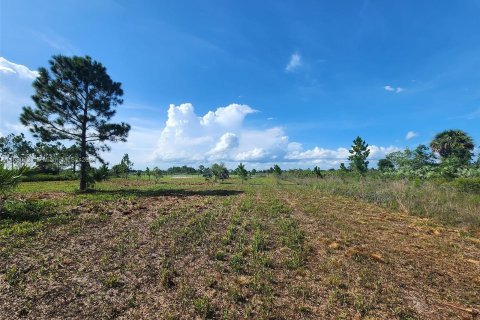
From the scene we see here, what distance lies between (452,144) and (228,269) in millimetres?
43863

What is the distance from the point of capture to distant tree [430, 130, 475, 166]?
1382 inches

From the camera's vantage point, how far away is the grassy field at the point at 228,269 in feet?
11.8

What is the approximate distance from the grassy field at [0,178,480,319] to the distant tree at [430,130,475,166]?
113ft

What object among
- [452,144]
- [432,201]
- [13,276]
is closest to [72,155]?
[13,276]

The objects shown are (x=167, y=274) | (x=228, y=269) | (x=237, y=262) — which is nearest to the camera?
(x=167, y=274)

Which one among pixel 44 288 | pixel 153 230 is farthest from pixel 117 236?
pixel 44 288

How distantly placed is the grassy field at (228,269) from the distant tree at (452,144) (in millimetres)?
34297

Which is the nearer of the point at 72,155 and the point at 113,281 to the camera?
the point at 113,281

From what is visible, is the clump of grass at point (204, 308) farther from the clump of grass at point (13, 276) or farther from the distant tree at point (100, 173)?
the distant tree at point (100, 173)

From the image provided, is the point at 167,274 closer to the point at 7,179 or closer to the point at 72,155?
the point at 7,179

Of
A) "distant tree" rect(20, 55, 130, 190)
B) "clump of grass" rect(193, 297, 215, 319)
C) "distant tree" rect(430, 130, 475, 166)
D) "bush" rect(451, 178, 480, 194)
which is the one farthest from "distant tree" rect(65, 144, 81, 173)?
"distant tree" rect(430, 130, 475, 166)

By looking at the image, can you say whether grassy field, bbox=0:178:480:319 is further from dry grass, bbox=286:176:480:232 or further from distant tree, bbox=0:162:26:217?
dry grass, bbox=286:176:480:232

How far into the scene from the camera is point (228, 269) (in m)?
4.91

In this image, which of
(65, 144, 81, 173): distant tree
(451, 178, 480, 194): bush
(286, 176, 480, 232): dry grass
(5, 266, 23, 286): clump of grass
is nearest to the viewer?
(5, 266, 23, 286): clump of grass
